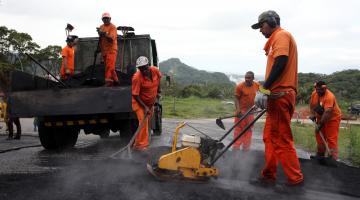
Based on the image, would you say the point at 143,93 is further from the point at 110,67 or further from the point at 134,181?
the point at 134,181

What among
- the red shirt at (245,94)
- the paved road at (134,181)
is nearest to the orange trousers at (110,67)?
the paved road at (134,181)

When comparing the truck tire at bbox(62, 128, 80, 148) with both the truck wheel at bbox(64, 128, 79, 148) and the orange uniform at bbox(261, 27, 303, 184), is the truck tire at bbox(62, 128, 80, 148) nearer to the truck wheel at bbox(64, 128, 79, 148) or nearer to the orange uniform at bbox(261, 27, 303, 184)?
the truck wheel at bbox(64, 128, 79, 148)

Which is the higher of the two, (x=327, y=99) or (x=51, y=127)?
(x=327, y=99)

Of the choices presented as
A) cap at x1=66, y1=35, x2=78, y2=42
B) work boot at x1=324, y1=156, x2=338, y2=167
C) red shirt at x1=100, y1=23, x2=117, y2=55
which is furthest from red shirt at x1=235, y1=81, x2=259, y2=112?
cap at x1=66, y1=35, x2=78, y2=42

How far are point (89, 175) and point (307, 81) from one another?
36.0m

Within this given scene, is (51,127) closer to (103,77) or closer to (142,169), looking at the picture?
(103,77)

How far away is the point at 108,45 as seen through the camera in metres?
8.62

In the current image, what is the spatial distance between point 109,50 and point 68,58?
3.79 feet

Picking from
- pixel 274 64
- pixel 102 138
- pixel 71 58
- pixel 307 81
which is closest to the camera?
pixel 274 64

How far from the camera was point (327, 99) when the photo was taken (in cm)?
718

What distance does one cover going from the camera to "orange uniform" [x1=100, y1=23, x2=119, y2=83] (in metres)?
8.23

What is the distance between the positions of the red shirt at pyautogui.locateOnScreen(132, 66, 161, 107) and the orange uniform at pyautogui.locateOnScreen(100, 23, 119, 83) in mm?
1267

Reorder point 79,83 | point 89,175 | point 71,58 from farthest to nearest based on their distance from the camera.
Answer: point 71,58
point 79,83
point 89,175

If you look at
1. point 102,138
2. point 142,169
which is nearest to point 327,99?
point 142,169
